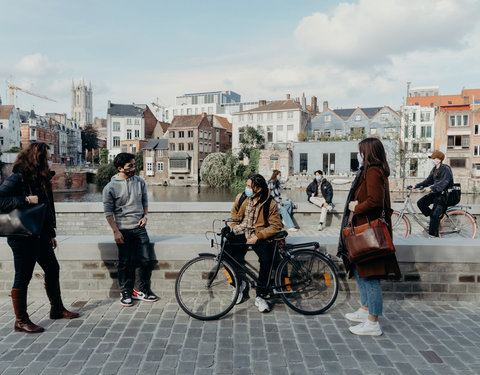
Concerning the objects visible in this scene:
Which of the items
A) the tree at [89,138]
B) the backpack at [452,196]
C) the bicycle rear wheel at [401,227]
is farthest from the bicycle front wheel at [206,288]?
the tree at [89,138]

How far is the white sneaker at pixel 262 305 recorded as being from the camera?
4.56 meters

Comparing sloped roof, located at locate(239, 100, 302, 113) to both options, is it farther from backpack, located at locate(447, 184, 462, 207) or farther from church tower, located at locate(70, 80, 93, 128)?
church tower, located at locate(70, 80, 93, 128)

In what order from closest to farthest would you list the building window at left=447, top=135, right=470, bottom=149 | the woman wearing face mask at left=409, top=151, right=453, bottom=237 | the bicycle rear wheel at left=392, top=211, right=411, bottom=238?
the woman wearing face mask at left=409, top=151, right=453, bottom=237 < the bicycle rear wheel at left=392, top=211, right=411, bottom=238 < the building window at left=447, top=135, right=470, bottom=149

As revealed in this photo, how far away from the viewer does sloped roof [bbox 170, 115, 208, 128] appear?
210 ft

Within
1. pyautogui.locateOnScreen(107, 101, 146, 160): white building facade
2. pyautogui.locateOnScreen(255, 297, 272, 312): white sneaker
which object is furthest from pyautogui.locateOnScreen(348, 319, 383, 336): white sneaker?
pyautogui.locateOnScreen(107, 101, 146, 160): white building facade

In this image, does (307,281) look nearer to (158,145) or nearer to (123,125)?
(158,145)

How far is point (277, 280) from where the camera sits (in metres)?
4.65

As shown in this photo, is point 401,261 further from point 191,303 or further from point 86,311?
point 86,311

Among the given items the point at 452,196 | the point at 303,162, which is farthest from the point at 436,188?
the point at 303,162

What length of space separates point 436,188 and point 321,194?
4.00 m

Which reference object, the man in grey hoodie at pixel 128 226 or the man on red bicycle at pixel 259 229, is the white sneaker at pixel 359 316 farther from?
the man in grey hoodie at pixel 128 226

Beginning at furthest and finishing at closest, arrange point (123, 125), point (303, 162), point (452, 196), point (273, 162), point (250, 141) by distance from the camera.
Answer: point (123, 125) → point (250, 141) → point (273, 162) → point (303, 162) → point (452, 196)

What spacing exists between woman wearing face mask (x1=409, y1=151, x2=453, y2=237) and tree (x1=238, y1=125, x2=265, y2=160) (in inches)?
2010

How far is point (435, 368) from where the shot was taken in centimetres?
328
